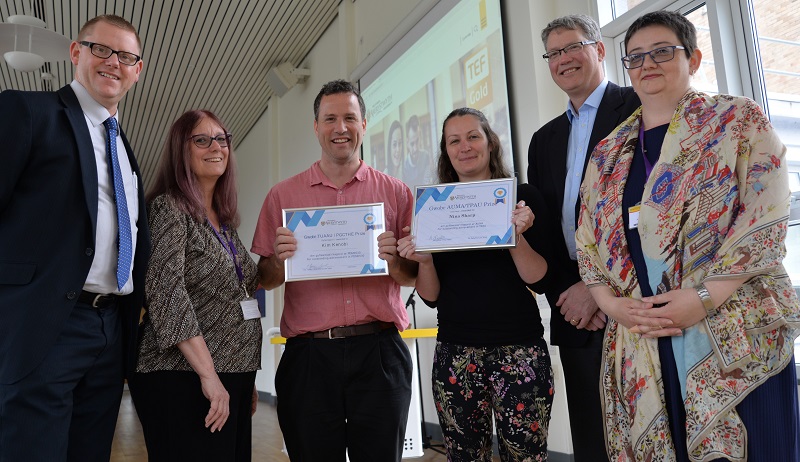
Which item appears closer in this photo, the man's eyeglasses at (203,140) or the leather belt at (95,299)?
the leather belt at (95,299)

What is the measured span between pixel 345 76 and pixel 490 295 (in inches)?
203

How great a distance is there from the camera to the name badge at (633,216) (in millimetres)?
1451

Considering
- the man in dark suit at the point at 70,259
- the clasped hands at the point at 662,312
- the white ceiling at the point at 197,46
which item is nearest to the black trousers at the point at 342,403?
the man in dark suit at the point at 70,259

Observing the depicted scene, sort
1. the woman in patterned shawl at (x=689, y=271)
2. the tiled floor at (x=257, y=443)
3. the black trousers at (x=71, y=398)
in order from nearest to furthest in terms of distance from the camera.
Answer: the woman in patterned shawl at (x=689, y=271), the black trousers at (x=71, y=398), the tiled floor at (x=257, y=443)

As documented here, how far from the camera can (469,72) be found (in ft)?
13.9

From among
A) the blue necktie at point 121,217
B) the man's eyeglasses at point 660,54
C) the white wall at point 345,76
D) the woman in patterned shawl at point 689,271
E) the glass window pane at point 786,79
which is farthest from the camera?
the white wall at point 345,76

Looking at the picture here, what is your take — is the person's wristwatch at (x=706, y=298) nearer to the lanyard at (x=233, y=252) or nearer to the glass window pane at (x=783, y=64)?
the lanyard at (x=233, y=252)

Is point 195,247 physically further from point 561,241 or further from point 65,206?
point 561,241

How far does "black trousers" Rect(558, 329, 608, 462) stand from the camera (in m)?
1.69

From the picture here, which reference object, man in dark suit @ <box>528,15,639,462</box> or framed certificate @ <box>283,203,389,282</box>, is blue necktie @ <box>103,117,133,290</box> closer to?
framed certificate @ <box>283,203,389,282</box>

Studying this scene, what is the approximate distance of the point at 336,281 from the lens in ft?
6.44

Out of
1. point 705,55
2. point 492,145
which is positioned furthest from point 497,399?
point 705,55

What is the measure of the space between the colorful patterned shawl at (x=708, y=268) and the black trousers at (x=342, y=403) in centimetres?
68

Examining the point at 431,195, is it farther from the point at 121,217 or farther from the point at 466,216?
the point at 121,217
